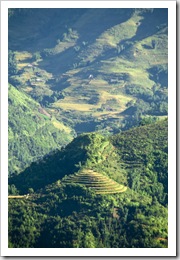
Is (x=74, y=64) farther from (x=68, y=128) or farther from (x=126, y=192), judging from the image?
(x=126, y=192)

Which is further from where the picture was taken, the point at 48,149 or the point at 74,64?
the point at 74,64

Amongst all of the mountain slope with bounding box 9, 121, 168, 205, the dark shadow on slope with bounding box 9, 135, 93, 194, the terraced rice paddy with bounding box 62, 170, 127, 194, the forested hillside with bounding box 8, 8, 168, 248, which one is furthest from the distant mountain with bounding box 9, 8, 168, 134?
the terraced rice paddy with bounding box 62, 170, 127, 194

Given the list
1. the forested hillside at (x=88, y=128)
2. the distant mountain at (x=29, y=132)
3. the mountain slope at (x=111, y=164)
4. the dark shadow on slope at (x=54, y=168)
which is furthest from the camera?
the distant mountain at (x=29, y=132)

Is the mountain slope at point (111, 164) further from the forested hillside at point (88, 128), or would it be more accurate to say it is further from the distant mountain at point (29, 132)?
the distant mountain at point (29, 132)

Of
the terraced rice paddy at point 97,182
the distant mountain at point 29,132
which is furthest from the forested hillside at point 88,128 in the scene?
the distant mountain at point 29,132

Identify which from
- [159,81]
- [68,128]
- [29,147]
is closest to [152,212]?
[29,147]

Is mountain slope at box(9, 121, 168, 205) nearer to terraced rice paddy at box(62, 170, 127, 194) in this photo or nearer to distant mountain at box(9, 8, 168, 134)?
terraced rice paddy at box(62, 170, 127, 194)
